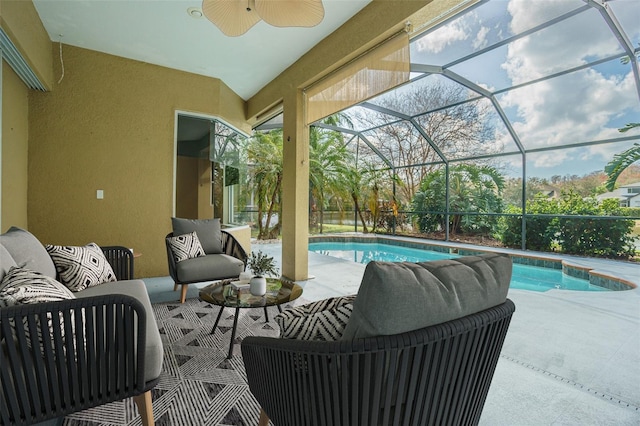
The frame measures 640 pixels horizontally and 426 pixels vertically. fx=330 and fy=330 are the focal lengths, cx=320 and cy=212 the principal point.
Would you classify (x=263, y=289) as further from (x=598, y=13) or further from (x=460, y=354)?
(x=598, y=13)

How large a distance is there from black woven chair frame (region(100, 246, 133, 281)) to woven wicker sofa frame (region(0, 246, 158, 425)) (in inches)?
67.5

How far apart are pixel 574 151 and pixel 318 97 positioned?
592 centimetres

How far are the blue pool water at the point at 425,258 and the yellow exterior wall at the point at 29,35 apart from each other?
5573mm

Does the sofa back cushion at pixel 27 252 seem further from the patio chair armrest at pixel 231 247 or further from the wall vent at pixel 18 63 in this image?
the patio chair armrest at pixel 231 247

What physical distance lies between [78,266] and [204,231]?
5.69 feet

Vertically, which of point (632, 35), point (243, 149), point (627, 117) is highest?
point (632, 35)

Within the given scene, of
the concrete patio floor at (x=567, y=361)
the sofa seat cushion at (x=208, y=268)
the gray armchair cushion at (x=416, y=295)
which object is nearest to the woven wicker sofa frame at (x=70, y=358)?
the gray armchair cushion at (x=416, y=295)

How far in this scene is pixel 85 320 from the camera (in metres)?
1.27

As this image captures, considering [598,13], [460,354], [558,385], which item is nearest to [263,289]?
[460,354]

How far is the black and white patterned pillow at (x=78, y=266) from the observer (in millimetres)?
2334

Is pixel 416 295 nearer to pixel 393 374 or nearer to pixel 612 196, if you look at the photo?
pixel 393 374

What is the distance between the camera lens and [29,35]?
3139mm

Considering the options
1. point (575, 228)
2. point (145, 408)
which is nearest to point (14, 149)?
point (145, 408)

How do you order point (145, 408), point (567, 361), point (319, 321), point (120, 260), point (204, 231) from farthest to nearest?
point (204, 231) < point (120, 260) < point (567, 361) < point (145, 408) < point (319, 321)
